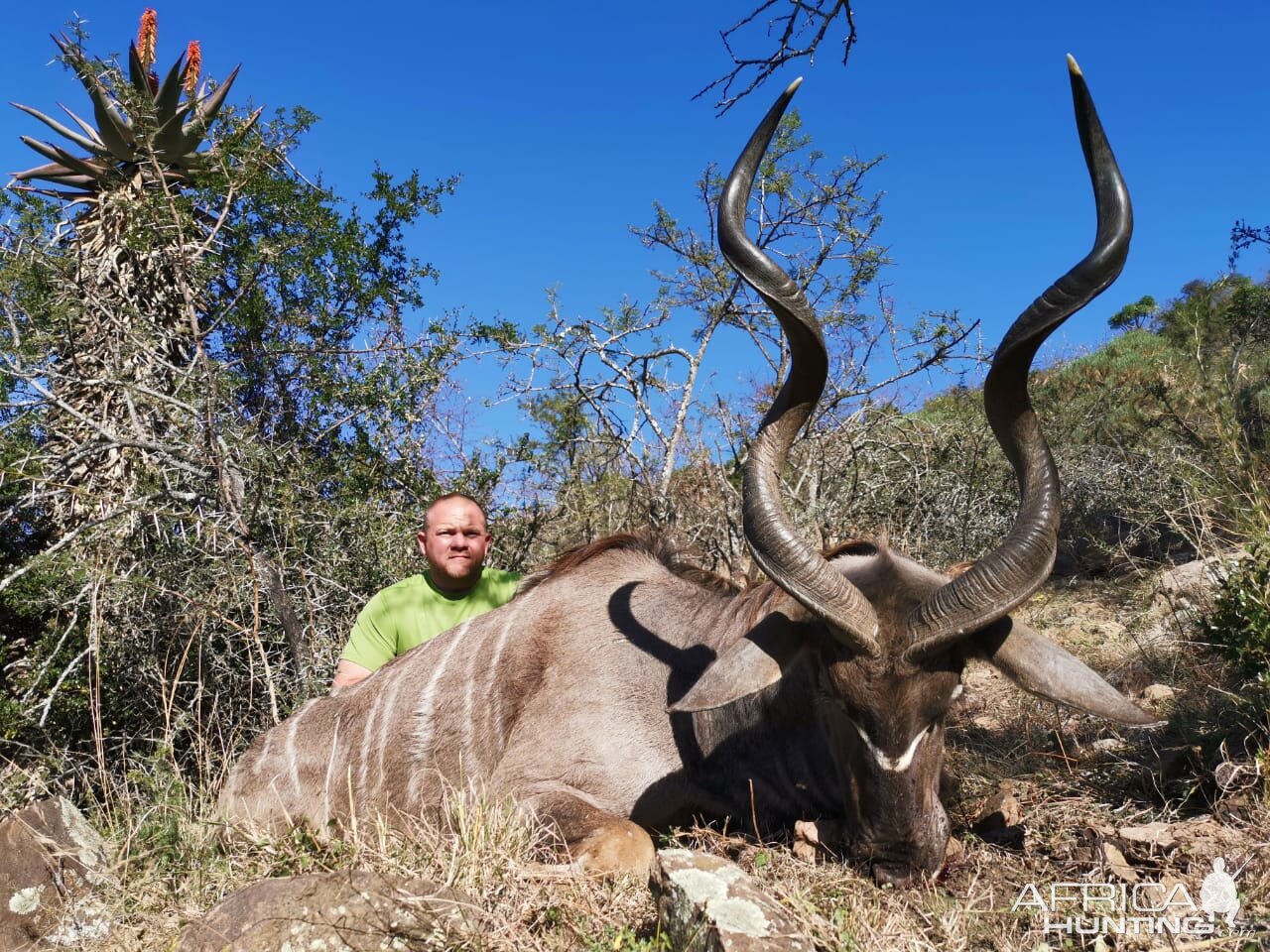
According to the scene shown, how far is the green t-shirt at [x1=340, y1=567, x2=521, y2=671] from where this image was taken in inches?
199

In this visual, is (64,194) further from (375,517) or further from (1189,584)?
(1189,584)

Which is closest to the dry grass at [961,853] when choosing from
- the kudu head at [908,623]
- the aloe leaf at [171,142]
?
the kudu head at [908,623]

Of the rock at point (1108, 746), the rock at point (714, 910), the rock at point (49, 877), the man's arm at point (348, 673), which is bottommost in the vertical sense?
the rock at point (49, 877)

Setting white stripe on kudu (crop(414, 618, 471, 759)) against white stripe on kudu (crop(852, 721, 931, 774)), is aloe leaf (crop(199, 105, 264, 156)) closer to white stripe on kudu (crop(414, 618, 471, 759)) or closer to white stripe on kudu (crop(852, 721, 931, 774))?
white stripe on kudu (crop(414, 618, 471, 759))

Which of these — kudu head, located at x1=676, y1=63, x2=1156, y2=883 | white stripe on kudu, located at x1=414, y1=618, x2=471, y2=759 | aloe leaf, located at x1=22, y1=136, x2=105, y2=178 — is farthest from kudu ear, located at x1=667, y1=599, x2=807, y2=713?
aloe leaf, located at x1=22, y1=136, x2=105, y2=178

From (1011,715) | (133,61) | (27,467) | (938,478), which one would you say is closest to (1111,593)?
(938,478)

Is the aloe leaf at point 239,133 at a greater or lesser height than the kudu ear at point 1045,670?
greater

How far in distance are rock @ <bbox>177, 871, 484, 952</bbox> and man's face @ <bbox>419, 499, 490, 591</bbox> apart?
97.9 inches

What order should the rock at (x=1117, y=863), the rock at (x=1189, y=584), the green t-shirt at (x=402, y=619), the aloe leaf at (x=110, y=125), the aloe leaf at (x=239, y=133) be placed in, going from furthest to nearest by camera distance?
the aloe leaf at (x=110, y=125) < the aloe leaf at (x=239, y=133) < the green t-shirt at (x=402, y=619) < the rock at (x=1189, y=584) < the rock at (x=1117, y=863)

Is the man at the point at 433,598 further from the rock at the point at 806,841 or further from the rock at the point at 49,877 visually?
the rock at the point at 806,841

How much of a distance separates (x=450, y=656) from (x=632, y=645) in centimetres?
98

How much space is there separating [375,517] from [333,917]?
4207 millimetres

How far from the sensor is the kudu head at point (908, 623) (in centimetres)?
296

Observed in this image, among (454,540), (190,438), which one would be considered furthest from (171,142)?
(454,540)
